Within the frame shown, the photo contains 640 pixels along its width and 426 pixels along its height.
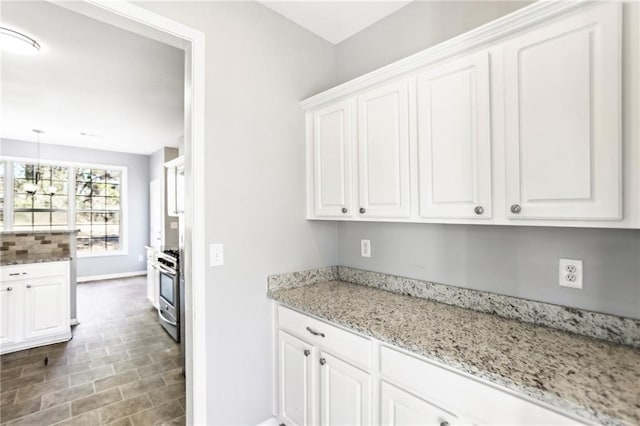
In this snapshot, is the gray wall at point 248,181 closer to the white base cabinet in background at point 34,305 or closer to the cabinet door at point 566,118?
the cabinet door at point 566,118

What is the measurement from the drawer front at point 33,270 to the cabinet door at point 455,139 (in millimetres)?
3948

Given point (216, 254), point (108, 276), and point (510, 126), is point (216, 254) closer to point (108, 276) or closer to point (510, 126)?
point (510, 126)

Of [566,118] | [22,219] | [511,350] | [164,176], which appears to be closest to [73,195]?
[22,219]

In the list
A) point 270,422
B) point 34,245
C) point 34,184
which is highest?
point 34,184

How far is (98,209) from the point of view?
6.62 m

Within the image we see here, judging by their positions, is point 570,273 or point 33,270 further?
point 33,270

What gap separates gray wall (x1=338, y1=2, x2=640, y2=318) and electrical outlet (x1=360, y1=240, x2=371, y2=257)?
0.04 m

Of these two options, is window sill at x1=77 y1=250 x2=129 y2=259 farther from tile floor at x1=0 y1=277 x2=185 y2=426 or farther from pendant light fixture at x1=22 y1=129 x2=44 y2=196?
tile floor at x1=0 y1=277 x2=185 y2=426

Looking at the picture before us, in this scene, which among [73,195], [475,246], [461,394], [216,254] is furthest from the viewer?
[73,195]

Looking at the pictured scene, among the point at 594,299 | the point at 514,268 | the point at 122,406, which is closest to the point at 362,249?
the point at 514,268

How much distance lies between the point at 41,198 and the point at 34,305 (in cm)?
357

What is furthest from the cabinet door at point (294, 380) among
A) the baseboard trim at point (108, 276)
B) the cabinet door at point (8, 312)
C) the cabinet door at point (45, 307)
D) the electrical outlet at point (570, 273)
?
the baseboard trim at point (108, 276)

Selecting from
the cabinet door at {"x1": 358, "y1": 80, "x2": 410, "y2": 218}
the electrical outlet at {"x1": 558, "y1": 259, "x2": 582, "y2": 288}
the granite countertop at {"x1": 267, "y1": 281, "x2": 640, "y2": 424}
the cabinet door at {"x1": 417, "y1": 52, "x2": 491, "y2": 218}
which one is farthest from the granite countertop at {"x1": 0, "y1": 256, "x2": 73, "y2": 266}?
the electrical outlet at {"x1": 558, "y1": 259, "x2": 582, "y2": 288}

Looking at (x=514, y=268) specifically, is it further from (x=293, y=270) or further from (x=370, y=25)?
(x=370, y=25)
